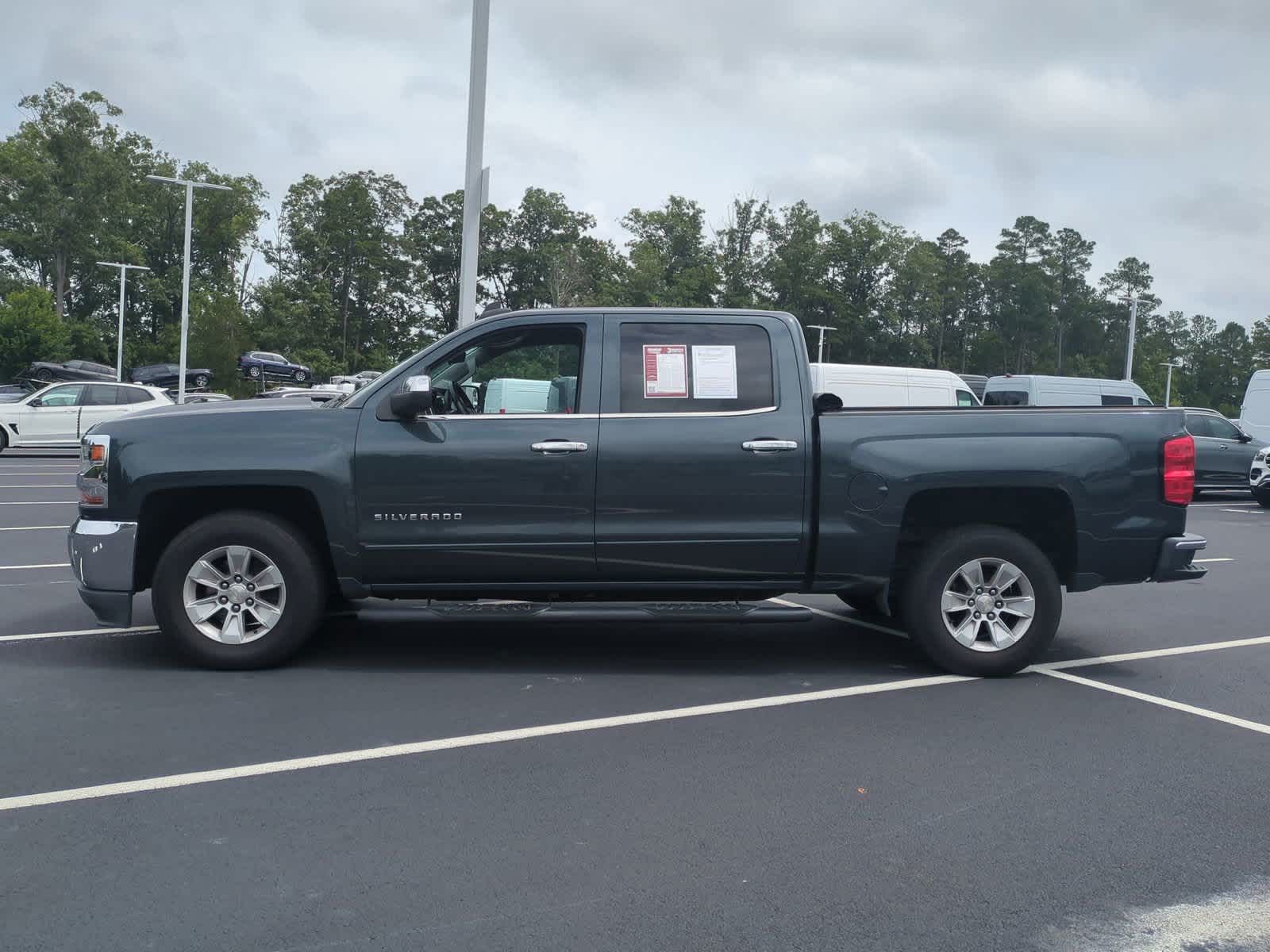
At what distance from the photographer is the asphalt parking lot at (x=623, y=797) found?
3.39 m

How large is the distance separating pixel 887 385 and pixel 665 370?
474 inches

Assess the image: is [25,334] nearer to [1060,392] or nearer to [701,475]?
[1060,392]

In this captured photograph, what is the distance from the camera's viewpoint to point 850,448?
6.39 metres

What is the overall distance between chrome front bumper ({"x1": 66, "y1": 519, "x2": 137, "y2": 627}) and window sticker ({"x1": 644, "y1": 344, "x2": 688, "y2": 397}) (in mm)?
Result: 2830

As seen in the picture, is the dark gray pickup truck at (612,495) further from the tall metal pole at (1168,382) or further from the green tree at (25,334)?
the tall metal pole at (1168,382)

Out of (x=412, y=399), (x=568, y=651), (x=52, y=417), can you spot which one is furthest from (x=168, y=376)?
(x=412, y=399)

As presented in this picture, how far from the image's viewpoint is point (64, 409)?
25.1 metres

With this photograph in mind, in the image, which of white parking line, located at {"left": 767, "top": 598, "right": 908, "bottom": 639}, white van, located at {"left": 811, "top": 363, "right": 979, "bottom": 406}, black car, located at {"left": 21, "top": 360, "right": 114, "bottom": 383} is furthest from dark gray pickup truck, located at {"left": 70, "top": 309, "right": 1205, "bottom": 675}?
black car, located at {"left": 21, "top": 360, "right": 114, "bottom": 383}

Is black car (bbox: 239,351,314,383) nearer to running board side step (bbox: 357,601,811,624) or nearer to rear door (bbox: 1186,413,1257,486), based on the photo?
rear door (bbox: 1186,413,1257,486)

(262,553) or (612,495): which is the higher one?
(612,495)

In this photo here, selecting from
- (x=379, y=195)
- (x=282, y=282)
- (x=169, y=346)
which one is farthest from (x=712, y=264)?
(x=169, y=346)

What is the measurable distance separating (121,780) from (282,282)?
78570 mm

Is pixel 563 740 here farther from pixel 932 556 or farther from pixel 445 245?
pixel 445 245

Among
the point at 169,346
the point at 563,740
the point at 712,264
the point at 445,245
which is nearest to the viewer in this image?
the point at 563,740
